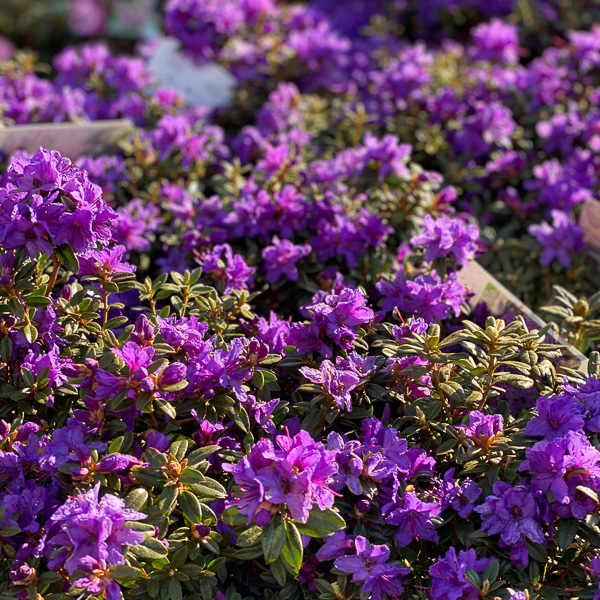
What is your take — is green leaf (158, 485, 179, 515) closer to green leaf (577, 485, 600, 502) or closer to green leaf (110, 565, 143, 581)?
green leaf (110, 565, 143, 581)

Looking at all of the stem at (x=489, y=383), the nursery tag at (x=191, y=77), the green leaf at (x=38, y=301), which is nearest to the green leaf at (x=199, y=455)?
the green leaf at (x=38, y=301)

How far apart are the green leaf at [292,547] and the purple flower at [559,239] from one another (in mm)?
1303

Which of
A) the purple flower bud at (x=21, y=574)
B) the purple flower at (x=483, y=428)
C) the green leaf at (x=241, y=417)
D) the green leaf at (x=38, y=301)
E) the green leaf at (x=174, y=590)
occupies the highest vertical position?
the green leaf at (x=38, y=301)

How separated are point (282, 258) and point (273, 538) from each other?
842 mm

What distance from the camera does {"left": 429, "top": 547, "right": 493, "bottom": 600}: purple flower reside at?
1.19m

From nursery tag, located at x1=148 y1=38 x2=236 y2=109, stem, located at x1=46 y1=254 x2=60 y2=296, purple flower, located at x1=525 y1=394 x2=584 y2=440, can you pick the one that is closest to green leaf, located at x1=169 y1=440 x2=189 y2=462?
stem, located at x1=46 y1=254 x2=60 y2=296

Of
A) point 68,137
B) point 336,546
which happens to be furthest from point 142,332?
point 68,137

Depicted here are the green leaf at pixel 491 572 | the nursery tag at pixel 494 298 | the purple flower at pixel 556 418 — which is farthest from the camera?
the nursery tag at pixel 494 298

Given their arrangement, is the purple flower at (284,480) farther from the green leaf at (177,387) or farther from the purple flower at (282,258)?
the purple flower at (282,258)

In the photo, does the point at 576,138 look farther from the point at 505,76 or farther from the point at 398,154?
the point at 398,154

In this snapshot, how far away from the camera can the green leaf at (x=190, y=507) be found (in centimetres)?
125

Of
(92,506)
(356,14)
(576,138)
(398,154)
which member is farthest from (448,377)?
(356,14)

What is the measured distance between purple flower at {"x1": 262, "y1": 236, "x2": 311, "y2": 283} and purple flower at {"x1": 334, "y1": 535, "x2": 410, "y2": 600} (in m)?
0.78

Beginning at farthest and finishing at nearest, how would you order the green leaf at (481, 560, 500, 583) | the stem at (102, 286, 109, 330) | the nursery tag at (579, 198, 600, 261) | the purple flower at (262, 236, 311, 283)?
the nursery tag at (579, 198, 600, 261) → the purple flower at (262, 236, 311, 283) → the stem at (102, 286, 109, 330) → the green leaf at (481, 560, 500, 583)
